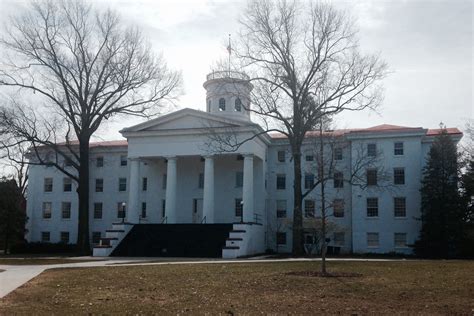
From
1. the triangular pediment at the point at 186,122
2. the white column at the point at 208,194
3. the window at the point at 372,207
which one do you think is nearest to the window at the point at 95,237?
the triangular pediment at the point at 186,122

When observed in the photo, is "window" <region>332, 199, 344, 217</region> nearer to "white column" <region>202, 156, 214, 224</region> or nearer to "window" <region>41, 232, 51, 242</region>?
"white column" <region>202, 156, 214, 224</region>

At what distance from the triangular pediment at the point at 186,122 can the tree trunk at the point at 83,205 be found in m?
3.75

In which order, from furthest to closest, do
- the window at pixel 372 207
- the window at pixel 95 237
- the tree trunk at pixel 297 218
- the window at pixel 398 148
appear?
the window at pixel 95 237 → the window at pixel 372 207 → the window at pixel 398 148 → the tree trunk at pixel 297 218

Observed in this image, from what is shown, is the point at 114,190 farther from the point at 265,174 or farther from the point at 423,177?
the point at 423,177

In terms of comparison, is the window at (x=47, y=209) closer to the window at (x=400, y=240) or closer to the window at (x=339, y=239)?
the window at (x=339, y=239)

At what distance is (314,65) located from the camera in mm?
39844

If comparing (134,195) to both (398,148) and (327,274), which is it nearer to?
(398,148)

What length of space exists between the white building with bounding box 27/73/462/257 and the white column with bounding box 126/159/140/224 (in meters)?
0.08

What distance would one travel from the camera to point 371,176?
47.5m

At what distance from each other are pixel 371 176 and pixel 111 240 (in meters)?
22.1

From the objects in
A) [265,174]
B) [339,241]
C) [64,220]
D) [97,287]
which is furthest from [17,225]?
[97,287]

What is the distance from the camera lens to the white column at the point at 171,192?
4422 cm

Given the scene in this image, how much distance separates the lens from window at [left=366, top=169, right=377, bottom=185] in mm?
47250

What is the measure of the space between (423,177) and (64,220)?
1357 inches
